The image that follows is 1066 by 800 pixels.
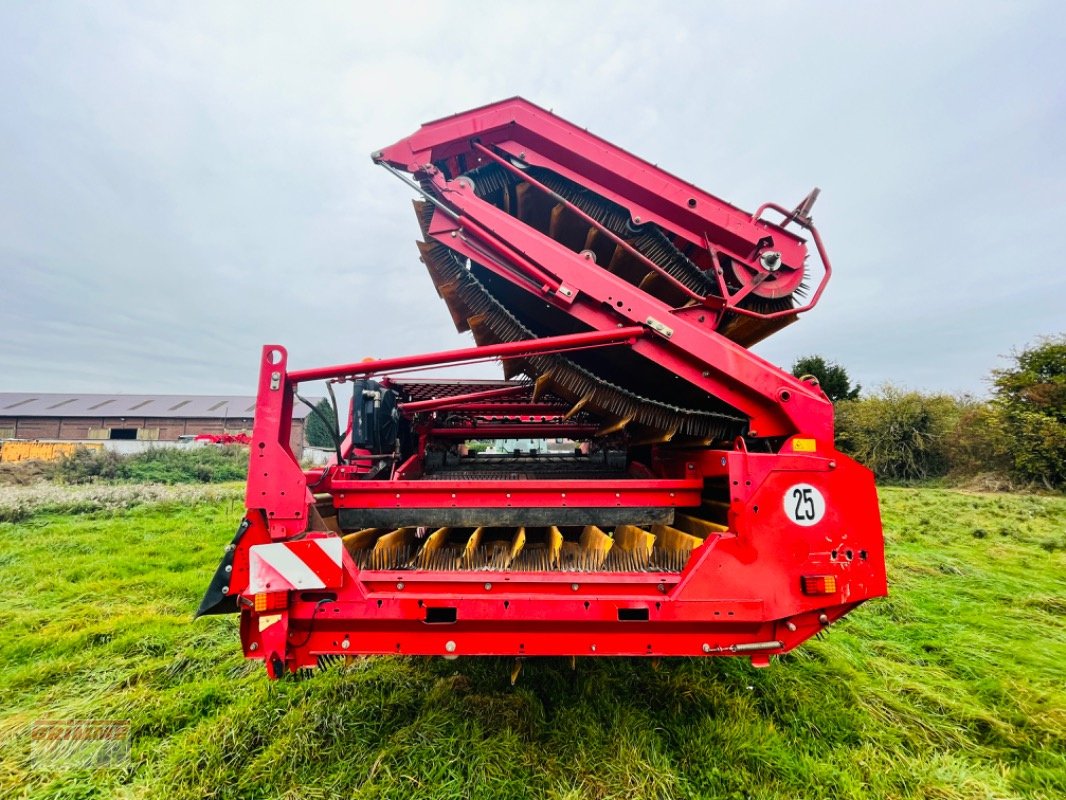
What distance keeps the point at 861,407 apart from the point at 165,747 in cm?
2481

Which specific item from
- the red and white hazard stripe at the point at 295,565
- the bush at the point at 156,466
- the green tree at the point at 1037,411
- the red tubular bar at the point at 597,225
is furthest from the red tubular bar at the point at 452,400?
the green tree at the point at 1037,411

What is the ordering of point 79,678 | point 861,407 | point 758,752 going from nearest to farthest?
point 758,752 < point 79,678 < point 861,407

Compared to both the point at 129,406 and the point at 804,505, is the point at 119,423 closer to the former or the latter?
the point at 129,406

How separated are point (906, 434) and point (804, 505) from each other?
22.1 meters

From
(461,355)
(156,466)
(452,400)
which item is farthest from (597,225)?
(156,466)

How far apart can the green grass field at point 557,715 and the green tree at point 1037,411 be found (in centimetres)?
1472

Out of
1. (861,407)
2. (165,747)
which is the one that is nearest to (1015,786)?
(165,747)

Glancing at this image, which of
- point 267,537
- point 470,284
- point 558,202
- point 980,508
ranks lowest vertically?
point 980,508

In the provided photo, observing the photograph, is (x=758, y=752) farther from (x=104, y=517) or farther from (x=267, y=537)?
(x=104, y=517)

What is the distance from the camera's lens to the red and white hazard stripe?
6.73 ft

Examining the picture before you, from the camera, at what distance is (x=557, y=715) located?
2.58m

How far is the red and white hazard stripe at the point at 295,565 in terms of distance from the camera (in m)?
2.05

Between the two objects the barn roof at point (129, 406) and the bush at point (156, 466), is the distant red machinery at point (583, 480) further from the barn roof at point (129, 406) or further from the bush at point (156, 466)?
the barn roof at point (129, 406)

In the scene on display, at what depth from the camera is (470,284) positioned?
289 centimetres
